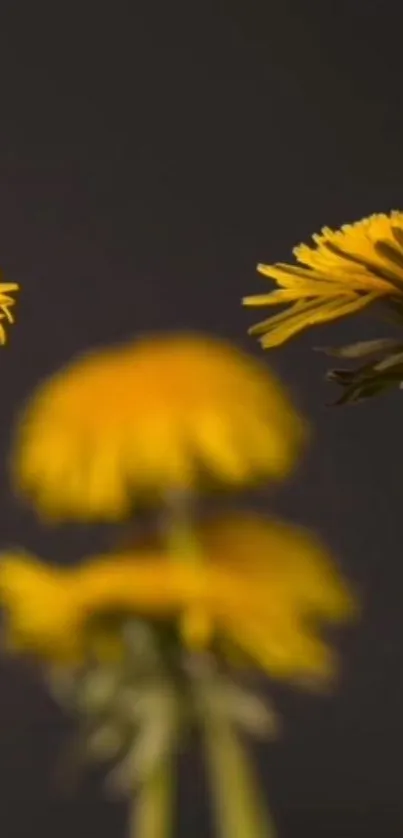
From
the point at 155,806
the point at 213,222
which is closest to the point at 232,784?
the point at 155,806

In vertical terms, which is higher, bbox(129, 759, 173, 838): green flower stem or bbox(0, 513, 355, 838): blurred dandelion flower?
bbox(0, 513, 355, 838): blurred dandelion flower

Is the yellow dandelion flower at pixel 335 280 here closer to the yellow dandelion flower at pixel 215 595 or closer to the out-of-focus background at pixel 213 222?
the yellow dandelion flower at pixel 215 595

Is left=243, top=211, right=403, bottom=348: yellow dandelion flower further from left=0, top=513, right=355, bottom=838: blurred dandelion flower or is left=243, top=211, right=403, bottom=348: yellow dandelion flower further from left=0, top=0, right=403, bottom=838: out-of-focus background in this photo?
left=0, top=0, right=403, bottom=838: out-of-focus background

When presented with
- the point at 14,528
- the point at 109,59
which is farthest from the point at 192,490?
the point at 109,59

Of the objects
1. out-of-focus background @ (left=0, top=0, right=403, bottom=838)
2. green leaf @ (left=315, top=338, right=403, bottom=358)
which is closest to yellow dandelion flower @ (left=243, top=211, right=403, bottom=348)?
green leaf @ (left=315, top=338, right=403, bottom=358)

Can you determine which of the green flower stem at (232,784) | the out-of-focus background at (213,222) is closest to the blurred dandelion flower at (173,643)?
the green flower stem at (232,784)

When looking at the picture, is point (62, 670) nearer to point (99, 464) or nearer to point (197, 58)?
point (99, 464)
